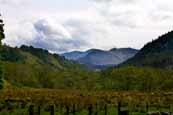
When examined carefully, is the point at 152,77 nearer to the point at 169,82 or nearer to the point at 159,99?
the point at 169,82

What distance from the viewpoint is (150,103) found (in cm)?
7000

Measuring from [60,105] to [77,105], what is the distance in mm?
2718

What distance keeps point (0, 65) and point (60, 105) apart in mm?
23667

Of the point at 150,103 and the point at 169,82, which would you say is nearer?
the point at 150,103

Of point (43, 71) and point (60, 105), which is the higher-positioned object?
point (43, 71)

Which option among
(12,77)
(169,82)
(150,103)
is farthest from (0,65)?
(12,77)

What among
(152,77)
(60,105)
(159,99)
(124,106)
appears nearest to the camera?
(60,105)

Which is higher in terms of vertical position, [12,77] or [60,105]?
[12,77]

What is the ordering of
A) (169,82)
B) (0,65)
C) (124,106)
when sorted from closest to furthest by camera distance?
(124,106) → (0,65) → (169,82)

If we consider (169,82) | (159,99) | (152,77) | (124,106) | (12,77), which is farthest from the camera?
(12,77)

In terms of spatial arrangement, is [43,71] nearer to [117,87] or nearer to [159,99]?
[117,87]

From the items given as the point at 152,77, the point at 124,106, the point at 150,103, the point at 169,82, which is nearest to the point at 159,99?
the point at 150,103

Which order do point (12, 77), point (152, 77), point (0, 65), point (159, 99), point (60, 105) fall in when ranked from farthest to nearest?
point (12, 77) < point (152, 77) < point (0, 65) < point (159, 99) < point (60, 105)

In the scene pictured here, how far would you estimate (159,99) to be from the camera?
244ft
